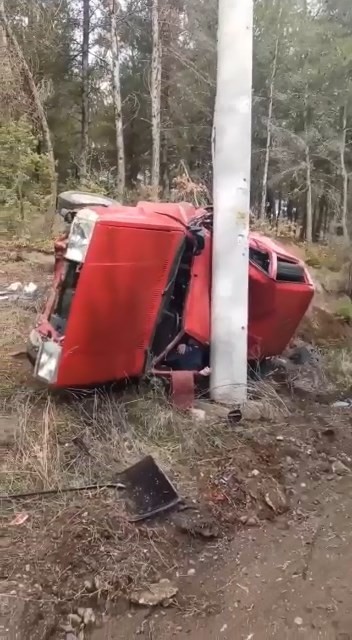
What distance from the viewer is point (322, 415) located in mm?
4078

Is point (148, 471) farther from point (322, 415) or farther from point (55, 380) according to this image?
point (322, 415)

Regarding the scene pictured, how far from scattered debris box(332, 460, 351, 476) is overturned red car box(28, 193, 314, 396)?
3.62 ft

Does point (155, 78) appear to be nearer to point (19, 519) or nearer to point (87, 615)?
point (19, 519)

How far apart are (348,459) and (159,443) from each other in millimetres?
1058

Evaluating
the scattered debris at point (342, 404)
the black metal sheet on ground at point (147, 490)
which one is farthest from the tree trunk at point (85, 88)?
the black metal sheet on ground at point (147, 490)

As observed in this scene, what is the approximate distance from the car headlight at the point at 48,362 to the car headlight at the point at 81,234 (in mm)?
495

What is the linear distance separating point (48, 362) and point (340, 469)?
1.69 m

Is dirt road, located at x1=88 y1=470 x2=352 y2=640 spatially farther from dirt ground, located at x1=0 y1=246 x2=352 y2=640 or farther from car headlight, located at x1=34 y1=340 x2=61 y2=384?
car headlight, located at x1=34 y1=340 x2=61 y2=384

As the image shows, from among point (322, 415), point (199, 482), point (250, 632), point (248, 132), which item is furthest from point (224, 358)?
point (250, 632)

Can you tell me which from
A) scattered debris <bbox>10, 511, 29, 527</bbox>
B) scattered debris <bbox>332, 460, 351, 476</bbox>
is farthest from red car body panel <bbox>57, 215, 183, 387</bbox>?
scattered debris <bbox>332, 460, 351, 476</bbox>

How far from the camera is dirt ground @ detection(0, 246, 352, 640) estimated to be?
7.20ft

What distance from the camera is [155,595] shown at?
230 centimetres

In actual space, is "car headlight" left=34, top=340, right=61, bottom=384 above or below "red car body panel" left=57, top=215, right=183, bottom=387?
below

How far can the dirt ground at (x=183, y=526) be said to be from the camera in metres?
2.20
